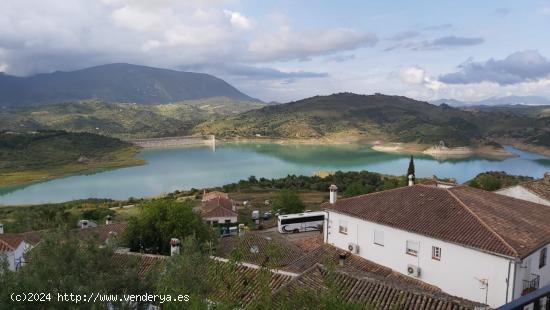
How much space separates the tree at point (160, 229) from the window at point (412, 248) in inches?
343

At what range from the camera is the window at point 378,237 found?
1524 cm

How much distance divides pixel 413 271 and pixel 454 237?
1.89 metres

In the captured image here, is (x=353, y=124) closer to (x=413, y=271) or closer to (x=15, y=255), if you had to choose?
(x=15, y=255)

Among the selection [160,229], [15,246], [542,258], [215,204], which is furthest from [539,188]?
[215,204]

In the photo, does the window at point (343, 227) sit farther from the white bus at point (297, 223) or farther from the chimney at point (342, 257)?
the white bus at point (297, 223)

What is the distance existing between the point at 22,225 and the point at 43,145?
3001 inches

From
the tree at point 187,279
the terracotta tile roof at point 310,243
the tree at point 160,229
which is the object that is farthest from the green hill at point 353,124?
the tree at point 187,279

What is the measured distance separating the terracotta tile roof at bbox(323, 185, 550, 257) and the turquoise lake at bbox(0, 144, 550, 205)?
54194mm

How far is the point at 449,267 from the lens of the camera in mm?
13070

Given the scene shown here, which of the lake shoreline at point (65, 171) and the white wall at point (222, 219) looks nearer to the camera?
the white wall at point (222, 219)

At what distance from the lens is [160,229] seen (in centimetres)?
1928

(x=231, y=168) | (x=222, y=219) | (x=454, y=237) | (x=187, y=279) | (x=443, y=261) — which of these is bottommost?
(x=231, y=168)

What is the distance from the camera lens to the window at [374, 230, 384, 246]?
1524 centimetres

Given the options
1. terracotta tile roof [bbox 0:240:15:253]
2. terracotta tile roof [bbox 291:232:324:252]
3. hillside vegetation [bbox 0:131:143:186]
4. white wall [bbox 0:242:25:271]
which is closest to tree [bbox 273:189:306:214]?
terracotta tile roof [bbox 291:232:324:252]
